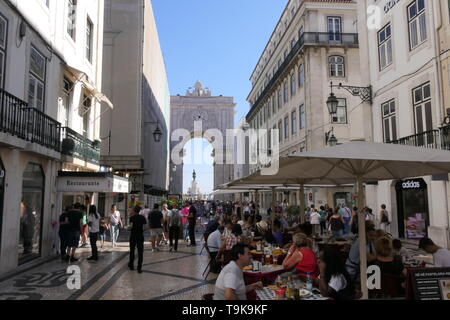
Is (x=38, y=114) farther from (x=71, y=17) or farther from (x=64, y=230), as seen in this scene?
(x=71, y=17)

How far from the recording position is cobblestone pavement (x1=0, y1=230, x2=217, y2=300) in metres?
6.35

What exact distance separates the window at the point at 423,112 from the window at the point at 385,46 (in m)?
2.37

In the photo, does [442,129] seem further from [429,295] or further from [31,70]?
[31,70]

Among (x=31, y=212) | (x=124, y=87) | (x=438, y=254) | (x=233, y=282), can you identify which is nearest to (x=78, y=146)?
(x=31, y=212)

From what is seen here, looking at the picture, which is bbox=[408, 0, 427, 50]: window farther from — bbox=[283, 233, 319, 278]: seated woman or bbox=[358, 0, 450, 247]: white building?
bbox=[283, 233, 319, 278]: seated woman

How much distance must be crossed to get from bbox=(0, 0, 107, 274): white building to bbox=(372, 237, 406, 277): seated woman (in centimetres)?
707

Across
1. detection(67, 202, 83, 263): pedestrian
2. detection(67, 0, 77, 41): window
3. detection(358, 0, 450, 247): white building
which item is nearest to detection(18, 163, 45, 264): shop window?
detection(67, 202, 83, 263): pedestrian

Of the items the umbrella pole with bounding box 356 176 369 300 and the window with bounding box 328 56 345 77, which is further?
the window with bounding box 328 56 345 77

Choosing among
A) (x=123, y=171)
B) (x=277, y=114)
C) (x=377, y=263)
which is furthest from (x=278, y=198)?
(x=377, y=263)

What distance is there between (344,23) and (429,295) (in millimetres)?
25365

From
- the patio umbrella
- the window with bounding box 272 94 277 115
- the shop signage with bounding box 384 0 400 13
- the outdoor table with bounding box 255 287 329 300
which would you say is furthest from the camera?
the window with bounding box 272 94 277 115

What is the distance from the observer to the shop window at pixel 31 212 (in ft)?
29.7

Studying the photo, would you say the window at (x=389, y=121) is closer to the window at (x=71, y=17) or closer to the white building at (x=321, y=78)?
the white building at (x=321, y=78)

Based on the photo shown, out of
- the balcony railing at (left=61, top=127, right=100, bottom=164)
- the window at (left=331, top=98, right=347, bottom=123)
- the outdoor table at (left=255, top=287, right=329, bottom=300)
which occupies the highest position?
the window at (left=331, top=98, right=347, bottom=123)
